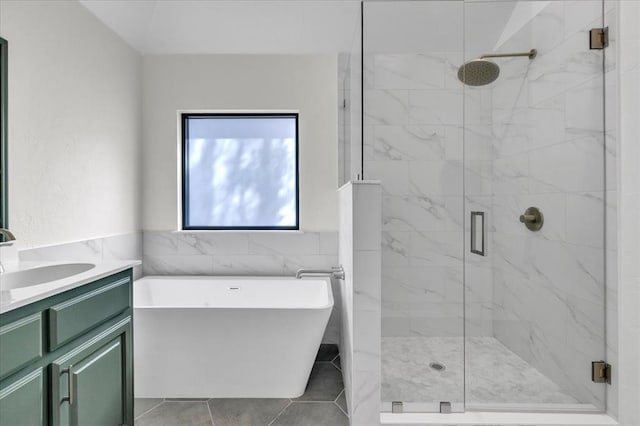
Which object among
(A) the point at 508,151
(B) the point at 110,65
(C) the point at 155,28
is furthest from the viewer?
(C) the point at 155,28

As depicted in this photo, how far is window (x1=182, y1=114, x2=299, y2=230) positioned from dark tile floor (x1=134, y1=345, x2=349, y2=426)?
1.40 meters

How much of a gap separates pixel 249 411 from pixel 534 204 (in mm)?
1982

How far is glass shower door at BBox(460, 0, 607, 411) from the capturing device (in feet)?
6.23

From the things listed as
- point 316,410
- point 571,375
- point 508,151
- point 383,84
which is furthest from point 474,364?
point 383,84

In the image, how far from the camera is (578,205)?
6.34 feet

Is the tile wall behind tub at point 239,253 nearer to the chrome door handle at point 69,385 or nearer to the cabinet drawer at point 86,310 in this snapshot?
the cabinet drawer at point 86,310

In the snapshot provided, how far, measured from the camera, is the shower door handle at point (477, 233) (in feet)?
6.57

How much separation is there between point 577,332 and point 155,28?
3.49 metres

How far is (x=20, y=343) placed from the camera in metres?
1.06

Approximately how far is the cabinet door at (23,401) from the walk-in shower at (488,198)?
143 centimetres

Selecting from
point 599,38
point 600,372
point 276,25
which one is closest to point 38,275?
point 276,25

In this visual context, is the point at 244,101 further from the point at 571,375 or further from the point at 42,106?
the point at 571,375

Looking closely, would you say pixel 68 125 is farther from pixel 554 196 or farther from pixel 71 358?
pixel 554 196

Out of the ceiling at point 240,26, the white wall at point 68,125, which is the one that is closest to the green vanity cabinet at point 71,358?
the white wall at point 68,125
